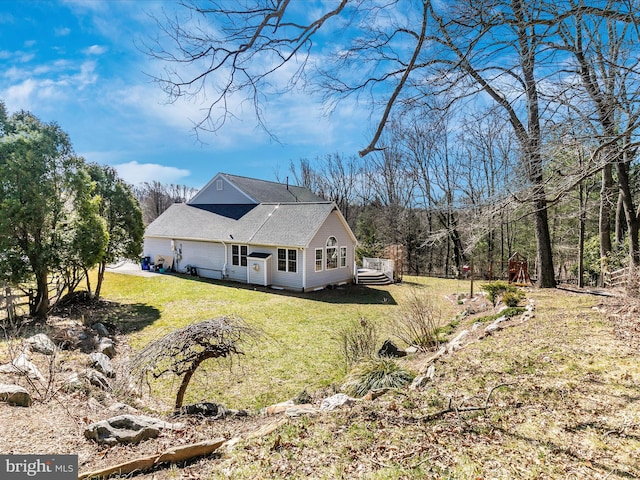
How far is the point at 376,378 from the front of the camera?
504cm

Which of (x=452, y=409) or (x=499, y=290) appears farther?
(x=499, y=290)

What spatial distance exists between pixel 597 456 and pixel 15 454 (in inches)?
197

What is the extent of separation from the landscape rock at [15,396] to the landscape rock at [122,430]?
1324 millimetres

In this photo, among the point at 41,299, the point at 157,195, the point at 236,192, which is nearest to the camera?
the point at 41,299

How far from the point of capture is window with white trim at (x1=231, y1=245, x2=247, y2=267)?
57.2ft

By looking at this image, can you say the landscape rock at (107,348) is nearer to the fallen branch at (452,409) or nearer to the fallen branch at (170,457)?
the fallen branch at (170,457)

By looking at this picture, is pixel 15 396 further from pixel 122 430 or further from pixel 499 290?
pixel 499 290

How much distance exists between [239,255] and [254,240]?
150 centimetres

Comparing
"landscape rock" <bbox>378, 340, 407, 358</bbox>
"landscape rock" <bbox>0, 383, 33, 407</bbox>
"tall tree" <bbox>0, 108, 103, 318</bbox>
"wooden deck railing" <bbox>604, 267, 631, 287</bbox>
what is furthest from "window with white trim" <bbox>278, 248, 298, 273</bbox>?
"landscape rock" <bbox>0, 383, 33, 407</bbox>

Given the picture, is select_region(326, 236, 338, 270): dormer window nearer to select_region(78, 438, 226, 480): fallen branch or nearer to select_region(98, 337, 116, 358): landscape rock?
select_region(98, 337, 116, 358): landscape rock

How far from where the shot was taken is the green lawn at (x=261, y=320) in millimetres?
6246

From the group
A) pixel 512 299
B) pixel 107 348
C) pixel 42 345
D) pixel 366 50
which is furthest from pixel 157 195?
pixel 366 50

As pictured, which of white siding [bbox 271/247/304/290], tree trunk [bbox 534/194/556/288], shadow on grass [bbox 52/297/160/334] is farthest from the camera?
white siding [bbox 271/247/304/290]

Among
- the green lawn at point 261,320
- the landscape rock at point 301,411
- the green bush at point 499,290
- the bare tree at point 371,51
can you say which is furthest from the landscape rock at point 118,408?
the green bush at point 499,290
